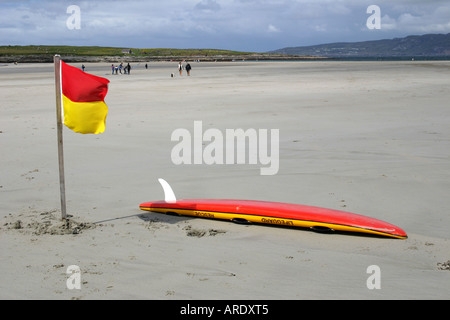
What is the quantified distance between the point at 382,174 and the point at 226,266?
4609 millimetres

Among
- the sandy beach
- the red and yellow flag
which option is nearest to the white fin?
the sandy beach

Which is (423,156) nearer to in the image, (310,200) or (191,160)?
(310,200)

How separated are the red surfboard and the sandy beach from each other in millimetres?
115

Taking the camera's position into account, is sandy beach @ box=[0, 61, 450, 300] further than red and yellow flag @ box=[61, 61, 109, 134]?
No

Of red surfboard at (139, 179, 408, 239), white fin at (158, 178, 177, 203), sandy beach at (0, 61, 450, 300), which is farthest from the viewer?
white fin at (158, 178, 177, 203)

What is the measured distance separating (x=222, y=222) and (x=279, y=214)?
79 centimetres

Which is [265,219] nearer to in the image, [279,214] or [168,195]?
[279,214]

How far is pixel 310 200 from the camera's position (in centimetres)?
757

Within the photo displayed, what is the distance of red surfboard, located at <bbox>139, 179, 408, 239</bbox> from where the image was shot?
6.12 metres

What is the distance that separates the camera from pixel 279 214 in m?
6.53

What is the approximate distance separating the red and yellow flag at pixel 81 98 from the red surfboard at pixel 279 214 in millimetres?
1619

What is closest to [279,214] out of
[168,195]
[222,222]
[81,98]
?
[222,222]

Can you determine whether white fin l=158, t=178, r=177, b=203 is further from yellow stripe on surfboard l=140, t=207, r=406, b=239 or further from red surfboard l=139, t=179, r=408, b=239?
yellow stripe on surfboard l=140, t=207, r=406, b=239

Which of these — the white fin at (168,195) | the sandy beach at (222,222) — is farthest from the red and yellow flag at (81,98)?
the white fin at (168,195)
